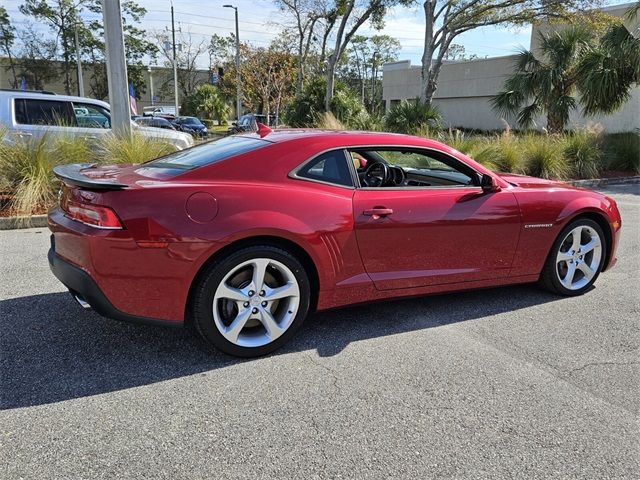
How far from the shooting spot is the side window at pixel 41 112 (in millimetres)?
9562

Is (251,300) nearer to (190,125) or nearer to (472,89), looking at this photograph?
(190,125)

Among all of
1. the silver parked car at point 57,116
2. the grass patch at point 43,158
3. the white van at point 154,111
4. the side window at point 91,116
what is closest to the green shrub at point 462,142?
the silver parked car at point 57,116

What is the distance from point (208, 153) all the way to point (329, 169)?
91 centimetres

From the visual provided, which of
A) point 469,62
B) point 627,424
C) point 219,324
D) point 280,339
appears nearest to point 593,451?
point 627,424

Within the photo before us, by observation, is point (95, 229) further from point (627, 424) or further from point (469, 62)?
point (469, 62)

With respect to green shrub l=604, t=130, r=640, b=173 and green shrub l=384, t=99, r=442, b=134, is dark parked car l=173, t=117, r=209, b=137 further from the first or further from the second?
green shrub l=604, t=130, r=640, b=173

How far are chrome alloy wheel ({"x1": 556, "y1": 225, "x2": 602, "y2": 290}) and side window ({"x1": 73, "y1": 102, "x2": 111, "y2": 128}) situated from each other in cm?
910

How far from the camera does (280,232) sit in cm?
326

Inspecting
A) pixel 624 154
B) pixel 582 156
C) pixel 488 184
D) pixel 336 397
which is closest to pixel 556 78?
pixel 624 154

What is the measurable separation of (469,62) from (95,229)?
37.5 metres

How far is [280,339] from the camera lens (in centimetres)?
342

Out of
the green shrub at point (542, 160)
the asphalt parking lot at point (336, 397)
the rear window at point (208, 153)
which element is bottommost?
the asphalt parking lot at point (336, 397)

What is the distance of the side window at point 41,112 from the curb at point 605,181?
37.5 ft

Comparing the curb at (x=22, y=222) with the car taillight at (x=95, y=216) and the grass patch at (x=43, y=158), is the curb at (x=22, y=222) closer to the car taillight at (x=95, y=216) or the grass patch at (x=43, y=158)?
the grass patch at (x=43, y=158)
